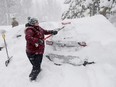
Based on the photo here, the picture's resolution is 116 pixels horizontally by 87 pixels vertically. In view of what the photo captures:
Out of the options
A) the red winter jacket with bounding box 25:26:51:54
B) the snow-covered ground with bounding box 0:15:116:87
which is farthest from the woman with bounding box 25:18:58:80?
the snow-covered ground with bounding box 0:15:116:87

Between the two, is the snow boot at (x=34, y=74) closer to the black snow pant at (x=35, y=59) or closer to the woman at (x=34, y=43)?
the woman at (x=34, y=43)

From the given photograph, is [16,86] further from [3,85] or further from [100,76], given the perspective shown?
[100,76]

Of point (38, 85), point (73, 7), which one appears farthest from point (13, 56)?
point (73, 7)

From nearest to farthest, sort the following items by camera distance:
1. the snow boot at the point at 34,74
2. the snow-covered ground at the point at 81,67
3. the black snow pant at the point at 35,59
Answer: the snow-covered ground at the point at 81,67 < the black snow pant at the point at 35,59 < the snow boot at the point at 34,74

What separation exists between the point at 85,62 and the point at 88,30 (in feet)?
3.69

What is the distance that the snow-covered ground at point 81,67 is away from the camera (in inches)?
253

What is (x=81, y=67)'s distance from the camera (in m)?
7.04

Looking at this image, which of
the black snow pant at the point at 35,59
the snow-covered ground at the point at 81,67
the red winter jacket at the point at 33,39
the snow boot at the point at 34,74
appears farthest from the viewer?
the snow boot at the point at 34,74

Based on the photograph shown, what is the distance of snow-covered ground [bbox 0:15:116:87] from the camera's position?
642 cm

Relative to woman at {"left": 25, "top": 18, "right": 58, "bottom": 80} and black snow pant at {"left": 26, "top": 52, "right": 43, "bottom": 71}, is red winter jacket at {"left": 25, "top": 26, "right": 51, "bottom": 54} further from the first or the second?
black snow pant at {"left": 26, "top": 52, "right": 43, "bottom": 71}

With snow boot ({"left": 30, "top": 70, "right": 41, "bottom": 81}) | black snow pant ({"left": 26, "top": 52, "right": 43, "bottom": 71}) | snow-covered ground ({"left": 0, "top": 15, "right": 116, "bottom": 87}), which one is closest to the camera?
snow-covered ground ({"left": 0, "top": 15, "right": 116, "bottom": 87})

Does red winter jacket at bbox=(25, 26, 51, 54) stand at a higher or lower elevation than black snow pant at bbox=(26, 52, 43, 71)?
higher

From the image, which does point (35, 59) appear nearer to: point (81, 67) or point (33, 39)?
point (33, 39)

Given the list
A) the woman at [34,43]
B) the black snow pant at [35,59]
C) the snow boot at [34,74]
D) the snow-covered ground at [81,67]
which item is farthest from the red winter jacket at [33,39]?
the snow-covered ground at [81,67]
